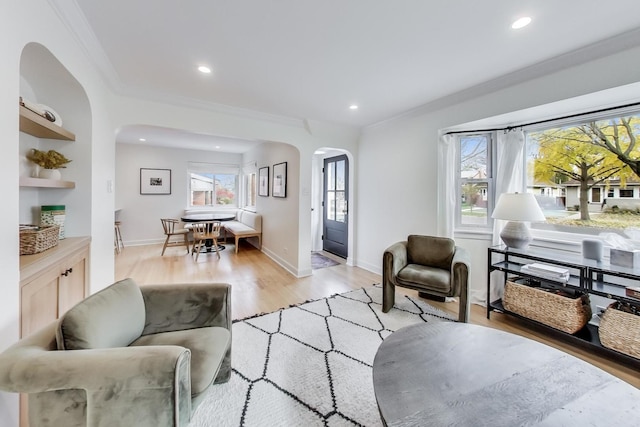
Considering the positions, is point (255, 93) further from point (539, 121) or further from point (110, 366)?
point (539, 121)

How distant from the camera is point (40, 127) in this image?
1.73 metres

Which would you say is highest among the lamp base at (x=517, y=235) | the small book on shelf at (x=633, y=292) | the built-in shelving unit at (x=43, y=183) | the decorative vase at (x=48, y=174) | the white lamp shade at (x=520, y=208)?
the decorative vase at (x=48, y=174)

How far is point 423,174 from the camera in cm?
337

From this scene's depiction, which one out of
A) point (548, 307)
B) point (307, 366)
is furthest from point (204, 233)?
point (548, 307)

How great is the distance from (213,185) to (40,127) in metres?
5.38

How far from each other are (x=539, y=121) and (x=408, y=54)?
1.67 m

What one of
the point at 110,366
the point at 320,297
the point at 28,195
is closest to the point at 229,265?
the point at 320,297

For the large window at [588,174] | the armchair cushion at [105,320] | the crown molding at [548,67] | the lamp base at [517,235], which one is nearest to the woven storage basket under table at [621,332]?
the lamp base at [517,235]

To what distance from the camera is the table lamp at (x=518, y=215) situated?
2.38 m

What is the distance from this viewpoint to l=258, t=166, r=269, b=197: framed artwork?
17.4 ft

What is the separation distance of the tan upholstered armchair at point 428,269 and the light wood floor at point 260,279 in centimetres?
47

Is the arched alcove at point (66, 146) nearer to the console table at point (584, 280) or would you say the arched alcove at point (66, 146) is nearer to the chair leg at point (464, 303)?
the chair leg at point (464, 303)

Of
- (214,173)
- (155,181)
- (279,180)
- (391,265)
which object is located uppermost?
(214,173)

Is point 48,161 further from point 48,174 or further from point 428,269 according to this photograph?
point 428,269
